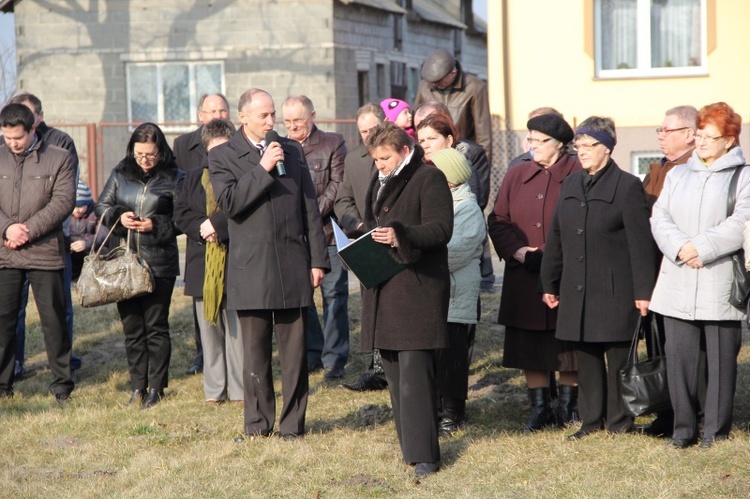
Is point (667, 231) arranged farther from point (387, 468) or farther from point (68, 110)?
point (68, 110)

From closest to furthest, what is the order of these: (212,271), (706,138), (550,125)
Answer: (706,138) < (550,125) < (212,271)

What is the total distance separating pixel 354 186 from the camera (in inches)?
335

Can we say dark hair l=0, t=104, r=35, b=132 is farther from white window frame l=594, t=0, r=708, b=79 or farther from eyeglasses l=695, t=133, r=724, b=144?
white window frame l=594, t=0, r=708, b=79

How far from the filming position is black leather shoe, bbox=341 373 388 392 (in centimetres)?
878

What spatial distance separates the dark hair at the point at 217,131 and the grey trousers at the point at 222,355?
1.23 metres

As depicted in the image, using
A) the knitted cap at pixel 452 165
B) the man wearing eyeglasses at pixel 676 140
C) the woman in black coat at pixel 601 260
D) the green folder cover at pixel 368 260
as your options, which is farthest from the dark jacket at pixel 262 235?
the man wearing eyeglasses at pixel 676 140

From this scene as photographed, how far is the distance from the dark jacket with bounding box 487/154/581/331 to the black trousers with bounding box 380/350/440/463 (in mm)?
1135

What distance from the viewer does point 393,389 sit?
6.57 m

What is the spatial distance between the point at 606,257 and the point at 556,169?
0.80 metres

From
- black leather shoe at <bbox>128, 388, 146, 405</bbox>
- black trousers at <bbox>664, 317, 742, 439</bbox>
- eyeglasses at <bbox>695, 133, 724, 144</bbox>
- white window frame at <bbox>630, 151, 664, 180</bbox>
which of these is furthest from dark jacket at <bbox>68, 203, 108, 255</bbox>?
white window frame at <bbox>630, 151, 664, 180</bbox>

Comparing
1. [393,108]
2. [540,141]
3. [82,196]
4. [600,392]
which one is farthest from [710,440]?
[82,196]

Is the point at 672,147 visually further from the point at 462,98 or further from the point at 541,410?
the point at 462,98

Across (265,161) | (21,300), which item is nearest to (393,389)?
Result: (265,161)

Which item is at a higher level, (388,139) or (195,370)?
(388,139)
